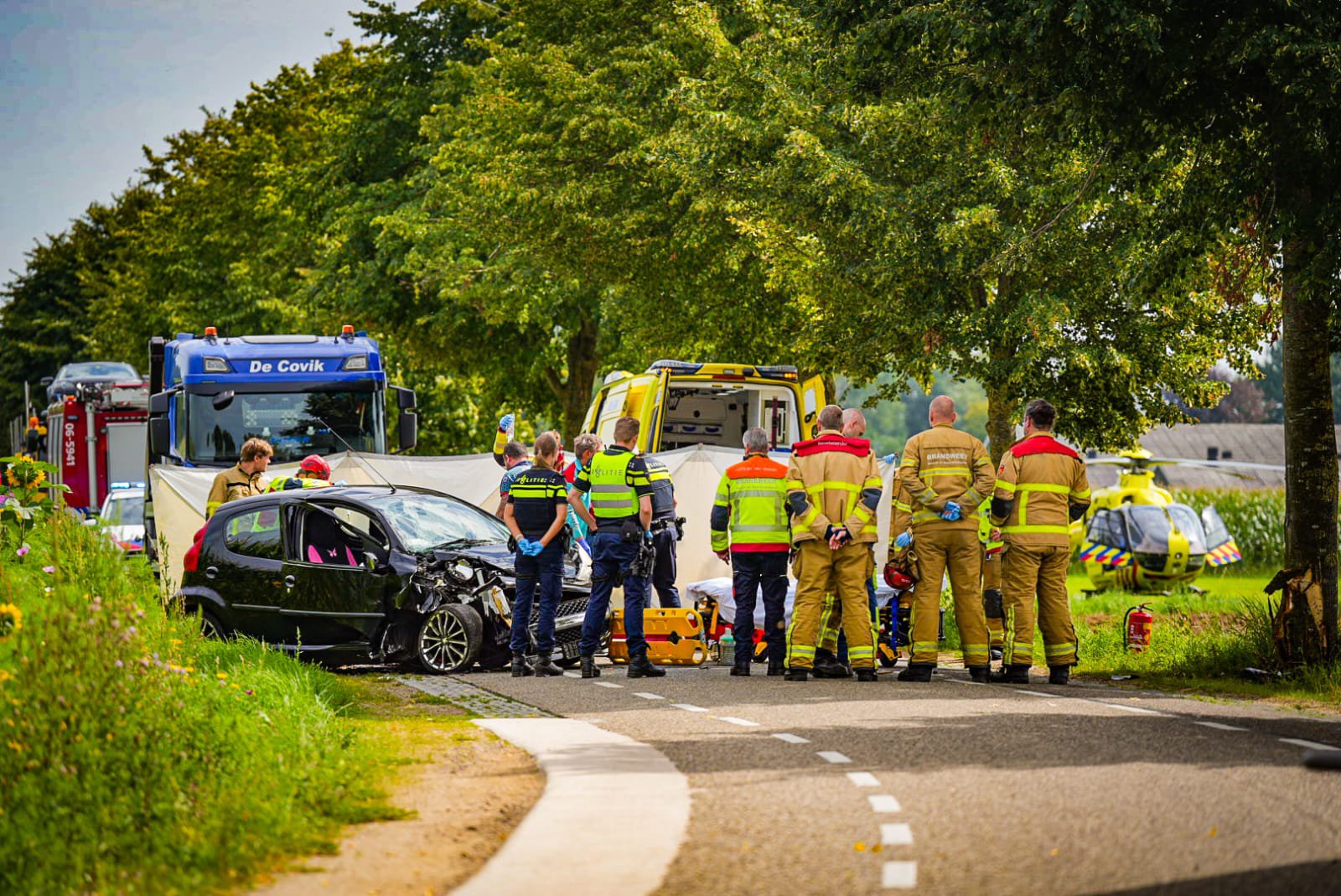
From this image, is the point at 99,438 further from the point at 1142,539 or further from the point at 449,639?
the point at 449,639

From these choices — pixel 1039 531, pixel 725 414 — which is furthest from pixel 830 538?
pixel 725 414

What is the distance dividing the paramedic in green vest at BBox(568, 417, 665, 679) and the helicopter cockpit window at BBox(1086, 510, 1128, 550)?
62.9 feet

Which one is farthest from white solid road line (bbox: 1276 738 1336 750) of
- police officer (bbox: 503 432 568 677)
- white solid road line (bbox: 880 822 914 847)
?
police officer (bbox: 503 432 568 677)

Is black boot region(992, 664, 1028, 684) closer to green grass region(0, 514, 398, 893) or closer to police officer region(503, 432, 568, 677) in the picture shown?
police officer region(503, 432, 568, 677)

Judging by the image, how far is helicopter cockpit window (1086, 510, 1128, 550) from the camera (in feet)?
104

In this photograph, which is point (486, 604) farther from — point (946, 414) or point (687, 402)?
point (687, 402)

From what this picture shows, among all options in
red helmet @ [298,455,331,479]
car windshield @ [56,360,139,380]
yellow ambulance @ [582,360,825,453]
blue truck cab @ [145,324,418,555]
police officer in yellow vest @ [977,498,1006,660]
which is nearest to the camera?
police officer in yellow vest @ [977,498,1006,660]

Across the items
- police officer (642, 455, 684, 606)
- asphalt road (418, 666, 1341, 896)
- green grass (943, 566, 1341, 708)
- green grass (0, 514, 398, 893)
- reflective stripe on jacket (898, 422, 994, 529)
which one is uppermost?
reflective stripe on jacket (898, 422, 994, 529)

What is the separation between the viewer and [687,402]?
2077 cm

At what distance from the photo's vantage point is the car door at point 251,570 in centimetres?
1491

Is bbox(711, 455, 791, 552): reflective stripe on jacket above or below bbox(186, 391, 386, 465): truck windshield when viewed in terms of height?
below

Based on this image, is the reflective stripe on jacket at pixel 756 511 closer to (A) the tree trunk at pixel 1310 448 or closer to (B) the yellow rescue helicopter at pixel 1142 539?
(A) the tree trunk at pixel 1310 448

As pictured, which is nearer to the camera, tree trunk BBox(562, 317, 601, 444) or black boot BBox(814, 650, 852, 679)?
black boot BBox(814, 650, 852, 679)

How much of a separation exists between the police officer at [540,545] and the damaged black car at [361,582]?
0.60m
